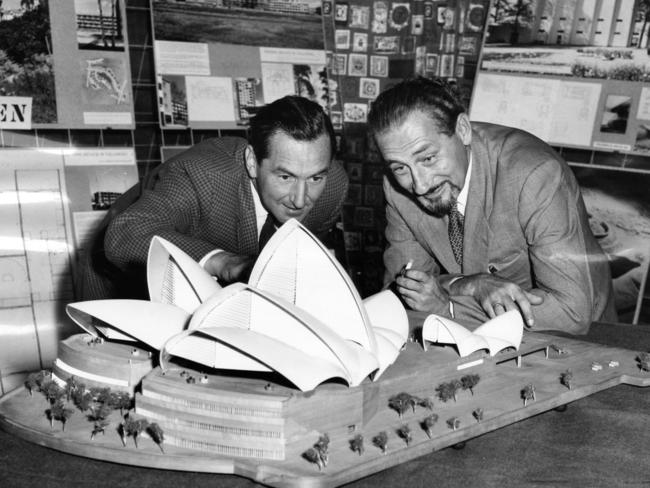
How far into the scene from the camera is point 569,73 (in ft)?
15.6

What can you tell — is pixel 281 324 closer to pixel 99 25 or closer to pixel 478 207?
pixel 478 207

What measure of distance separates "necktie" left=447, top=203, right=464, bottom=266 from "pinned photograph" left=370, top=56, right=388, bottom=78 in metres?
2.24

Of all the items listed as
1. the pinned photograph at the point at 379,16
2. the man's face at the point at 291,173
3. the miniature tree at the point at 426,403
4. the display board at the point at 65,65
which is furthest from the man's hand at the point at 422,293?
the pinned photograph at the point at 379,16

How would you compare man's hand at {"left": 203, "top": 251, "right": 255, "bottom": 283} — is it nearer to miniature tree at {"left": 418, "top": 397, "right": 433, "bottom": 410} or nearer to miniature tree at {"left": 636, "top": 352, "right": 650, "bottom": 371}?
miniature tree at {"left": 418, "top": 397, "right": 433, "bottom": 410}

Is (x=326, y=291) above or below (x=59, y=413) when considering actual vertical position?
above

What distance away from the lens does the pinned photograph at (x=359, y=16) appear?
510 centimetres

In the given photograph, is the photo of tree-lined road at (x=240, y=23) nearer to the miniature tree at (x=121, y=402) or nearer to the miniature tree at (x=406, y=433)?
the miniature tree at (x=121, y=402)

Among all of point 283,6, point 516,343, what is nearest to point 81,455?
point 516,343

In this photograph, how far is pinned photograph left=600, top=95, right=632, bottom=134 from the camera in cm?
466

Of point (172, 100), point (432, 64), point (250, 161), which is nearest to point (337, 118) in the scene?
point (432, 64)

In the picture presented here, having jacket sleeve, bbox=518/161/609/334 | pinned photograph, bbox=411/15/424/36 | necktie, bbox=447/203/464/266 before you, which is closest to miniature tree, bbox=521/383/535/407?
jacket sleeve, bbox=518/161/609/334

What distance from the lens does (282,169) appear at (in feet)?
9.83

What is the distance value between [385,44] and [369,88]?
32 centimetres

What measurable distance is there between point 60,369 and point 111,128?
7.04 feet
